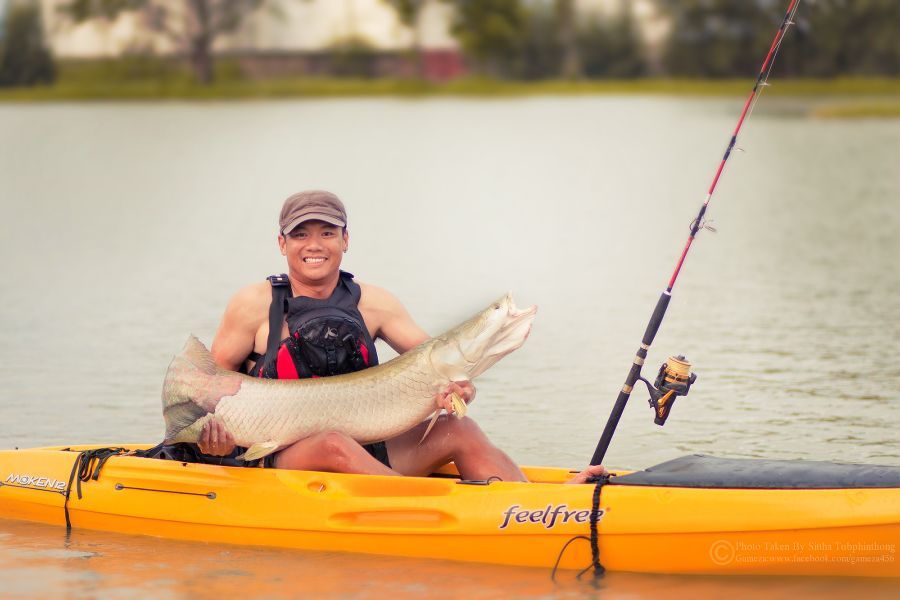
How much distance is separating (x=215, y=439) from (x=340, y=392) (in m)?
0.54

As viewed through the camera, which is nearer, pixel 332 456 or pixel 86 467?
pixel 332 456

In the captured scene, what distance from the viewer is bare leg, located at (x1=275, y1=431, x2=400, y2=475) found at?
20.7ft

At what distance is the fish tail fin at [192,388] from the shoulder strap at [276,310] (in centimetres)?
20

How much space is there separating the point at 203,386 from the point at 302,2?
3471 inches

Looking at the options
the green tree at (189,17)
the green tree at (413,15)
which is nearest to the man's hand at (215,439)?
the green tree at (189,17)

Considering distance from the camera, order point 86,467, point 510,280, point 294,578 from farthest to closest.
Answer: point 510,280, point 86,467, point 294,578

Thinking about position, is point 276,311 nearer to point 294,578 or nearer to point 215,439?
point 215,439

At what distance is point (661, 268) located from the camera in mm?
16688

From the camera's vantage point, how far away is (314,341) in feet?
20.7

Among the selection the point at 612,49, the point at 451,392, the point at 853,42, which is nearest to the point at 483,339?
the point at 451,392

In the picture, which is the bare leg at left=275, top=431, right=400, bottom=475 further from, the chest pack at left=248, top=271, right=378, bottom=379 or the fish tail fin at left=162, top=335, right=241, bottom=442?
the fish tail fin at left=162, top=335, right=241, bottom=442

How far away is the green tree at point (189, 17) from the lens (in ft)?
262

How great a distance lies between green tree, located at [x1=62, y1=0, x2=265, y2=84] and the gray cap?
7333 cm

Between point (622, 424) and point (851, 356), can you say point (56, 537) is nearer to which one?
point (622, 424)
